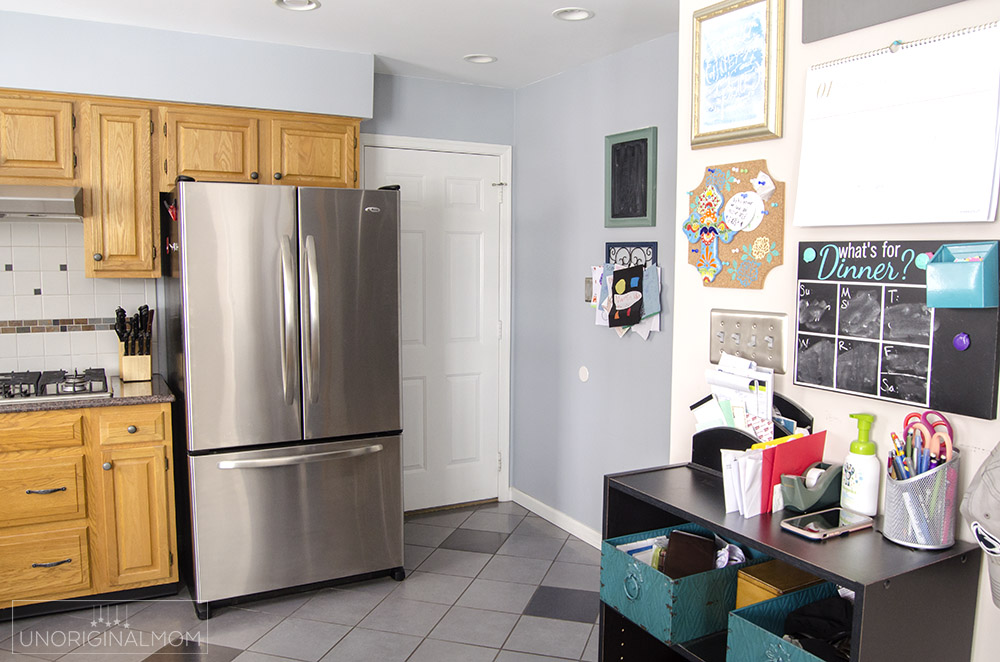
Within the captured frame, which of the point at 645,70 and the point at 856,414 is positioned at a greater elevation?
the point at 645,70

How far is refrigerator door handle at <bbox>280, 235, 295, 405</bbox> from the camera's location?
296 centimetres

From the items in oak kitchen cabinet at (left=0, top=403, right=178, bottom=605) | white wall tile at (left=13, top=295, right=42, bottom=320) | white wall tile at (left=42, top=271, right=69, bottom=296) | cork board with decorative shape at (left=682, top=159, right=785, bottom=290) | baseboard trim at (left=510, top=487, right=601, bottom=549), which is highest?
cork board with decorative shape at (left=682, top=159, right=785, bottom=290)

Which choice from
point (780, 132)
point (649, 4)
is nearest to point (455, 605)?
point (780, 132)

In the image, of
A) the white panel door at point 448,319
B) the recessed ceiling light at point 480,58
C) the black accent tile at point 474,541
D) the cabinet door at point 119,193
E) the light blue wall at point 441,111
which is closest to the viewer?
the cabinet door at point 119,193

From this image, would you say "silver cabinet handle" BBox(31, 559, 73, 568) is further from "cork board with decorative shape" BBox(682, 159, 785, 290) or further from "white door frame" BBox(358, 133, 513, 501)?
"cork board with decorative shape" BBox(682, 159, 785, 290)

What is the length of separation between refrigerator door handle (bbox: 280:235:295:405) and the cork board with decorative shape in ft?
5.30

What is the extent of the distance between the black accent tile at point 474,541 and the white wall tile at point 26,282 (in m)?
2.24

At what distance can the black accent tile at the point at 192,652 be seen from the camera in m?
2.66

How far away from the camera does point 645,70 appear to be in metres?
3.30

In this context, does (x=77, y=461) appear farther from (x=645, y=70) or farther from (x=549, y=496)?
(x=645, y=70)

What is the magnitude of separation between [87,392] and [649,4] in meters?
2.71

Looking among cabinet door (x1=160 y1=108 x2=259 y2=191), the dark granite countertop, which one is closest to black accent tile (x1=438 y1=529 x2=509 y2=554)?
the dark granite countertop

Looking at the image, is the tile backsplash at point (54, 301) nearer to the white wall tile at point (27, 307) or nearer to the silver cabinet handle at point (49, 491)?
the white wall tile at point (27, 307)

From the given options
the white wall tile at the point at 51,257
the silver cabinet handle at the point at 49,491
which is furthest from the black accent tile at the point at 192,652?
the white wall tile at the point at 51,257
